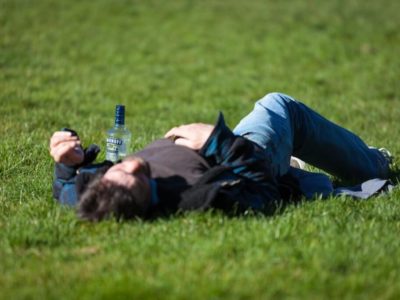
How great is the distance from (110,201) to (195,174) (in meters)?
0.67

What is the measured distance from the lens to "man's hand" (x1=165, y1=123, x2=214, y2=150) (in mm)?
5238

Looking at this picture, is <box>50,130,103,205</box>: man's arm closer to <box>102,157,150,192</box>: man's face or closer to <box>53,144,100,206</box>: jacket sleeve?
<box>53,144,100,206</box>: jacket sleeve

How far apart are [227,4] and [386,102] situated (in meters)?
9.98

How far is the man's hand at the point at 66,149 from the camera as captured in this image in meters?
5.04

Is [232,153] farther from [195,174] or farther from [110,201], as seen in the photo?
[110,201]

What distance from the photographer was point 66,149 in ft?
16.5

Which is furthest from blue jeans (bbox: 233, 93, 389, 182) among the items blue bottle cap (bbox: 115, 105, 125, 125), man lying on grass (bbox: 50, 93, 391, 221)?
blue bottle cap (bbox: 115, 105, 125, 125)

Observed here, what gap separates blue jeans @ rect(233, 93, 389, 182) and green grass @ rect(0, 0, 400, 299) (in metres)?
0.59

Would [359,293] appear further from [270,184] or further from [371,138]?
[371,138]

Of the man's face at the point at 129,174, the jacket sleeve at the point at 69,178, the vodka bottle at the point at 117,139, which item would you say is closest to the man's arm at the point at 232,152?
the man's face at the point at 129,174

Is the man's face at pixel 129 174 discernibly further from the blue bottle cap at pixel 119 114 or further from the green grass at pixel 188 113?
the blue bottle cap at pixel 119 114

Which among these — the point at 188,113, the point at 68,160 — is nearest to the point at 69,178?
the point at 68,160

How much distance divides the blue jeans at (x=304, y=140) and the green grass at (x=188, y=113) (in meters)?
0.59

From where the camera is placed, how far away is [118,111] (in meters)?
5.81
